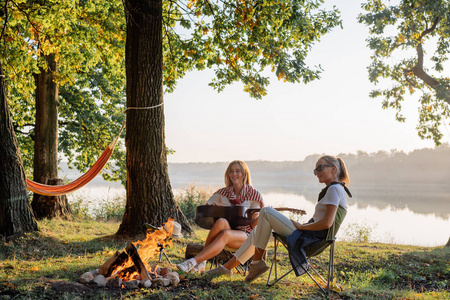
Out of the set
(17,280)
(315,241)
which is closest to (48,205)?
(17,280)

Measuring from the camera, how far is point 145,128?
505cm

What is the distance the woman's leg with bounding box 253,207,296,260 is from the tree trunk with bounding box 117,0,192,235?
220 cm

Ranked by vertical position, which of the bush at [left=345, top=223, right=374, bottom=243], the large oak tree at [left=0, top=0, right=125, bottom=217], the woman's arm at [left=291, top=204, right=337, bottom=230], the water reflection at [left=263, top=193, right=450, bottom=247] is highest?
the large oak tree at [left=0, top=0, right=125, bottom=217]

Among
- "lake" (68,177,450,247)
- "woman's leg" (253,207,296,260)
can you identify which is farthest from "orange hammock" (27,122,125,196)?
"lake" (68,177,450,247)

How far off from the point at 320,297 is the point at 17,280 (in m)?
1.97

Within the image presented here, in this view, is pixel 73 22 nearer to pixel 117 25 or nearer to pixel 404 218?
pixel 117 25

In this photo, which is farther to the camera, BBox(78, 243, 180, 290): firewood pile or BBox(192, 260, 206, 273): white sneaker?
BBox(192, 260, 206, 273): white sneaker

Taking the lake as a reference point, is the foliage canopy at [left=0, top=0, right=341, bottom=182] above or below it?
above

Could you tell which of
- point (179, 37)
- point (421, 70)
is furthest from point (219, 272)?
point (421, 70)

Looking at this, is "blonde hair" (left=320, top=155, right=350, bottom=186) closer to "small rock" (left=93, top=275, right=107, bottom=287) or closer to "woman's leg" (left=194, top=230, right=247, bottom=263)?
"woman's leg" (left=194, top=230, right=247, bottom=263)

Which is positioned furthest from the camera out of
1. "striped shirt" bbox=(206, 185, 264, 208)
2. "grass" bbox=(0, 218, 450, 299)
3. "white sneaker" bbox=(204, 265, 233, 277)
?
"striped shirt" bbox=(206, 185, 264, 208)

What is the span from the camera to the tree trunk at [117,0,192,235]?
5.00 meters

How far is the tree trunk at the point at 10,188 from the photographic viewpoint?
4660mm

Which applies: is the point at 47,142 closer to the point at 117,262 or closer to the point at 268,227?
the point at 117,262
